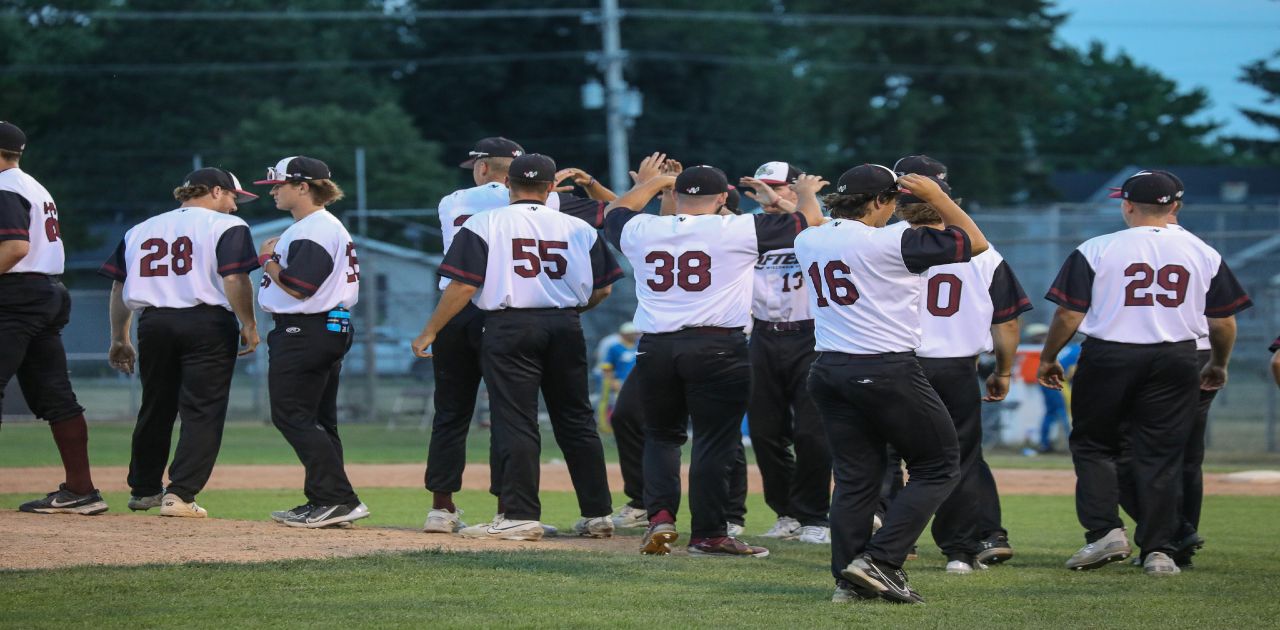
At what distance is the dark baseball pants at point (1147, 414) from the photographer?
8234 mm

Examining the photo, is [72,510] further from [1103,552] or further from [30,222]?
[1103,552]

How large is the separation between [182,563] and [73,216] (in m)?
46.3

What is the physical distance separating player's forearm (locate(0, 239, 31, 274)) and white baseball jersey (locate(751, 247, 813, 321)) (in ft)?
13.8

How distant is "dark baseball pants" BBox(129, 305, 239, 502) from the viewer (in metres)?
9.30

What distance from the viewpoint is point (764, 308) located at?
9594mm

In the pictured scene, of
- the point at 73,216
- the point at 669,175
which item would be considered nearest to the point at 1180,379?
the point at 669,175

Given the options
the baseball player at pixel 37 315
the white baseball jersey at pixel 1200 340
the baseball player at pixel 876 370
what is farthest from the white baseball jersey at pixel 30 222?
the white baseball jersey at pixel 1200 340

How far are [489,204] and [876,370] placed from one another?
3.22 metres

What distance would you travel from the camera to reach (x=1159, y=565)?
27.1 ft

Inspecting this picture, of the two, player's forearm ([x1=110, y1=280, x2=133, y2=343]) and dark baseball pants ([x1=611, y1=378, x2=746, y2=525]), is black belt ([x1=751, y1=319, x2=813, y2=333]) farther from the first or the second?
player's forearm ([x1=110, y1=280, x2=133, y2=343])

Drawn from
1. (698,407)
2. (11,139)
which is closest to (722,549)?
(698,407)

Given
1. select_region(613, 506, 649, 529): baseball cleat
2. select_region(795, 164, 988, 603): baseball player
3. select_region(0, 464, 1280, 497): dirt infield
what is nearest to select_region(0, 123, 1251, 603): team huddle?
select_region(795, 164, 988, 603): baseball player

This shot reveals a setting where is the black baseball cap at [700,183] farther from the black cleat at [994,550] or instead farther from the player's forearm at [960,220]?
the black cleat at [994,550]

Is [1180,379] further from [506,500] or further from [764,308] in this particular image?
[506,500]
